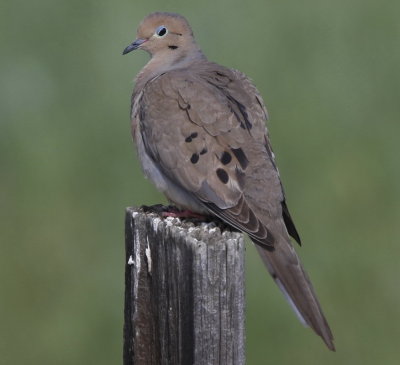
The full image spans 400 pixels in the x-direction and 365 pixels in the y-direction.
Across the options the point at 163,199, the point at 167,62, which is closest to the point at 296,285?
the point at 167,62

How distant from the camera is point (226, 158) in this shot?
234 inches

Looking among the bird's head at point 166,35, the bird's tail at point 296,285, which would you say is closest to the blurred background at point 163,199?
the bird's head at point 166,35

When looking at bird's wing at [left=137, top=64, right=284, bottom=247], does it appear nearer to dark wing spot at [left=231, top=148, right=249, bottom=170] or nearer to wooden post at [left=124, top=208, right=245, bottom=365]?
dark wing spot at [left=231, top=148, right=249, bottom=170]

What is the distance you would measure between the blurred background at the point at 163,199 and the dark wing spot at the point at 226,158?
209 centimetres

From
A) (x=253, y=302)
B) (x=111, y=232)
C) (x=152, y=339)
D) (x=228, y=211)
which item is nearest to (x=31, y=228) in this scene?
(x=111, y=232)

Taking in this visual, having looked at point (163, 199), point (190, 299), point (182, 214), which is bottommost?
point (190, 299)

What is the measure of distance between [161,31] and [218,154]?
1.71 meters

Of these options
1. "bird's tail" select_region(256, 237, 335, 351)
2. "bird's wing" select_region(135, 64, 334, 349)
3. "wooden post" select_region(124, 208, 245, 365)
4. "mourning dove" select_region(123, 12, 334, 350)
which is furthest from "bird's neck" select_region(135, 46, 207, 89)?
"wooden post" select_region(124, 208, 245, 365)

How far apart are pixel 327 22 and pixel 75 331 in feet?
13.7

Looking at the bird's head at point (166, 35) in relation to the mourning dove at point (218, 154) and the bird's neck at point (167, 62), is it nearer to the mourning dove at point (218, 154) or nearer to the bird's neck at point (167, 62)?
the bird's neck at point (167, 62)

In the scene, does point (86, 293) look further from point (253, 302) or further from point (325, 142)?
point (325, 142)

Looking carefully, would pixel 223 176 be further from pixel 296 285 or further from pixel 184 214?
pixel 296 285

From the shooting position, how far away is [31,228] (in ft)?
28.8

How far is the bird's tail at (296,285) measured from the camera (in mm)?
5027
